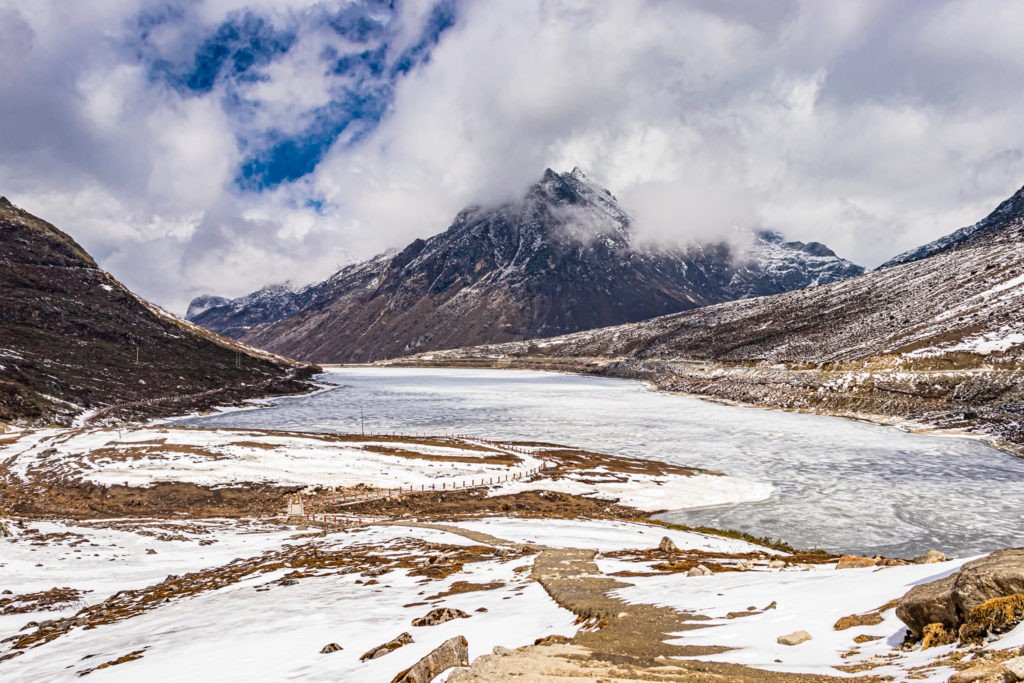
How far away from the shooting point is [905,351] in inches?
4227

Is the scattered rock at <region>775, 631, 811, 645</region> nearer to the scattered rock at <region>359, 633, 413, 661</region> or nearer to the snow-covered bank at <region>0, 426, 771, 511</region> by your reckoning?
the scattered rock at <region>359, 633, 413, 661</region>

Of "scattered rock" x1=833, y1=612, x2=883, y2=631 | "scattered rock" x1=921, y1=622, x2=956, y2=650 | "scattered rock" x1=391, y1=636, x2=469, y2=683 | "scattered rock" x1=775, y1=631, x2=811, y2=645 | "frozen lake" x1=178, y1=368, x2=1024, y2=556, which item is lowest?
"frozen lake" x1=178, y1=368, x2=1024, y2=556

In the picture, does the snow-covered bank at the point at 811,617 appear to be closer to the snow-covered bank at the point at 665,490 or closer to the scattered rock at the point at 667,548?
the scattered rock at the point at 667,548

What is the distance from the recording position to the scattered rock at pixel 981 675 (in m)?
6.98

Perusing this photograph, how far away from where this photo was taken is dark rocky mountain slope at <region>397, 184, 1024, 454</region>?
8519 cm

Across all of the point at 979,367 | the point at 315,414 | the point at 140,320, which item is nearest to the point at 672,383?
the point at 979,367

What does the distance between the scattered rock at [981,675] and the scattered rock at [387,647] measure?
12.8 meters

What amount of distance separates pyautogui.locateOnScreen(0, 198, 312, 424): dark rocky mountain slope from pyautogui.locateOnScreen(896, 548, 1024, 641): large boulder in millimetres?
111659

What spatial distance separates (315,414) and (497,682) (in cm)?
11048

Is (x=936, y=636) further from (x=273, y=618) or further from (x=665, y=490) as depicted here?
(x=665, y=490)

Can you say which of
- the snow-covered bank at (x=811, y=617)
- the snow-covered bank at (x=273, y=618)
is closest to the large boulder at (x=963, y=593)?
the snow-covered bank at (x=811, y=617)

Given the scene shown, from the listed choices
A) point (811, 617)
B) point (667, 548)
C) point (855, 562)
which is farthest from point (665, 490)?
point (811, 617)

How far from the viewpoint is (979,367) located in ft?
298

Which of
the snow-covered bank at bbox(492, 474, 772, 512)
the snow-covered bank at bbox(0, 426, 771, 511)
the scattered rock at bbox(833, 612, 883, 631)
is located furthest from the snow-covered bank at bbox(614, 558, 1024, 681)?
the snow-covered bank at bbox(0, 426, 771, 511)
